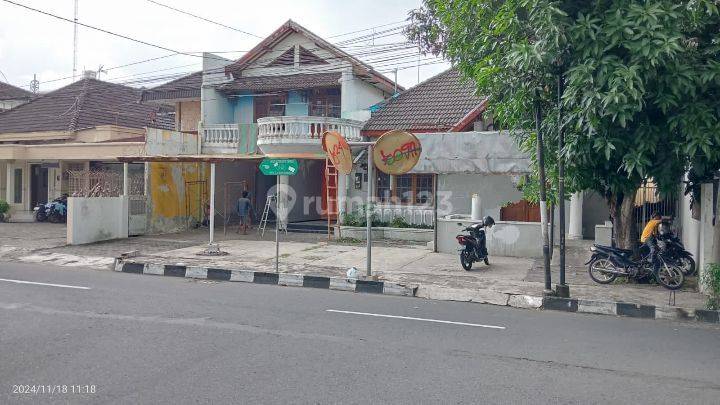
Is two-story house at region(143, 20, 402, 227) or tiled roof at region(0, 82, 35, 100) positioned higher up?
tiled roof at region(0, 82, 35, 100)

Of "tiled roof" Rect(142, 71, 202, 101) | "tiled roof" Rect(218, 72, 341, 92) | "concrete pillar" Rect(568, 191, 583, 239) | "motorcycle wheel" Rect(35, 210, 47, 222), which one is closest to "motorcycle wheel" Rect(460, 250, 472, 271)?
"concrete pillar" Rect(568, 191, 583, 239)

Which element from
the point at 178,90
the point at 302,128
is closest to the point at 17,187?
the point at 178,90

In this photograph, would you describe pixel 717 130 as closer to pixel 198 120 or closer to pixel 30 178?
pixel 198 120

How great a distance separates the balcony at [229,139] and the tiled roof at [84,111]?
5.69 meters

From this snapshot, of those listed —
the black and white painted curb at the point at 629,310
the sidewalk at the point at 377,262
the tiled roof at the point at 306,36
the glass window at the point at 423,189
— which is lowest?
the black and white painted curb at the point at 629,310

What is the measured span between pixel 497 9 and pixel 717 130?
11.8 feet

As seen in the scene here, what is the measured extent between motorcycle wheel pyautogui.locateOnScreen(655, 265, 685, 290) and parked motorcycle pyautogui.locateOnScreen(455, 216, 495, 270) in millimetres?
3259

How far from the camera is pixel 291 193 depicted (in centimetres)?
2097

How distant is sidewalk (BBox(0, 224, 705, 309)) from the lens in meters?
9.37

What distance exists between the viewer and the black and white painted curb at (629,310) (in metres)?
7.97

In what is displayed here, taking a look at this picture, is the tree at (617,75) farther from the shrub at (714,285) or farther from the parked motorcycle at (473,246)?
the parked motorcycle at (473,246)

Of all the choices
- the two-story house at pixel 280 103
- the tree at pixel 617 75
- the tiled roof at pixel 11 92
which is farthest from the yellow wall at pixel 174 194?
the tiled roof at pixel 11 92

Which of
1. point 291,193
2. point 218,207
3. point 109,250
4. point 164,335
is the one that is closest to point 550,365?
point 164,335

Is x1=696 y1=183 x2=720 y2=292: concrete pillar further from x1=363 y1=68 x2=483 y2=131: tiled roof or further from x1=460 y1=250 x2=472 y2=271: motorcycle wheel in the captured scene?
x1=363 y1=68 x2=483 y2=131: tiled roof
